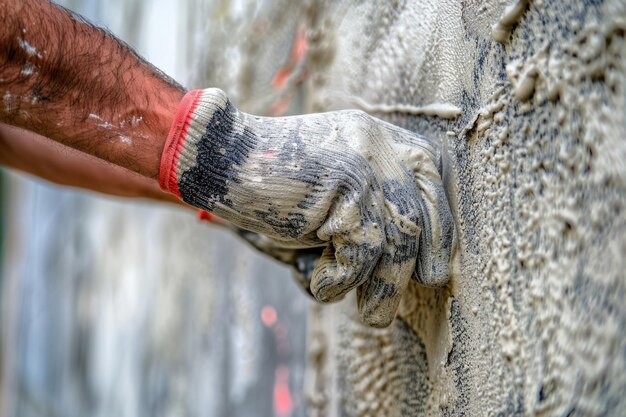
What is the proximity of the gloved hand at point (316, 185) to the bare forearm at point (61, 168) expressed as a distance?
571mm

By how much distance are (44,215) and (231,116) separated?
4461 mm

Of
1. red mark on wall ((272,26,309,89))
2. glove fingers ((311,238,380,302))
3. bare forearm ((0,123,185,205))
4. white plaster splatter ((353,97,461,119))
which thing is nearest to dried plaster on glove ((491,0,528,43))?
white plaster splatter ((353,97,461,119))

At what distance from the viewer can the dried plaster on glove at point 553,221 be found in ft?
2.38

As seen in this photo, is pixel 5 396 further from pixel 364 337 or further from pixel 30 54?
pixel 30 54

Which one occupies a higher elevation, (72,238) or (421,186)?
(72,238)

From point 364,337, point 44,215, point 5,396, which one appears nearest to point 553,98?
point 364,337

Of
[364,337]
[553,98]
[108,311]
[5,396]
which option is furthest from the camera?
[5,396]

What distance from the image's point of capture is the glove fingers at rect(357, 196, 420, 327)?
1.00 metres

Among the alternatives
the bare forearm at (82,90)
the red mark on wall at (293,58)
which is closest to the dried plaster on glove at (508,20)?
the bare forearm at (82,90)

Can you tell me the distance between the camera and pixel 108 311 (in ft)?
12.3

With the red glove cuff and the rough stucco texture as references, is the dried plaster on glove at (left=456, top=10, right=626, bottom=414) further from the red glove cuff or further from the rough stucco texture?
the red glove cuff

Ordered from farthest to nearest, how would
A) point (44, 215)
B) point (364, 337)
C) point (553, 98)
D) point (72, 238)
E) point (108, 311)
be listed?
point (44, 215), point (72, 238), point (108, 311), point (364, 337), point (553, 98)

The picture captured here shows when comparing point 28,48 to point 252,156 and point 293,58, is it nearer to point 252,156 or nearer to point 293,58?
point 252,156

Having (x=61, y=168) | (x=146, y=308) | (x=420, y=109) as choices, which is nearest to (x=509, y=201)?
(x=420, y=109)
